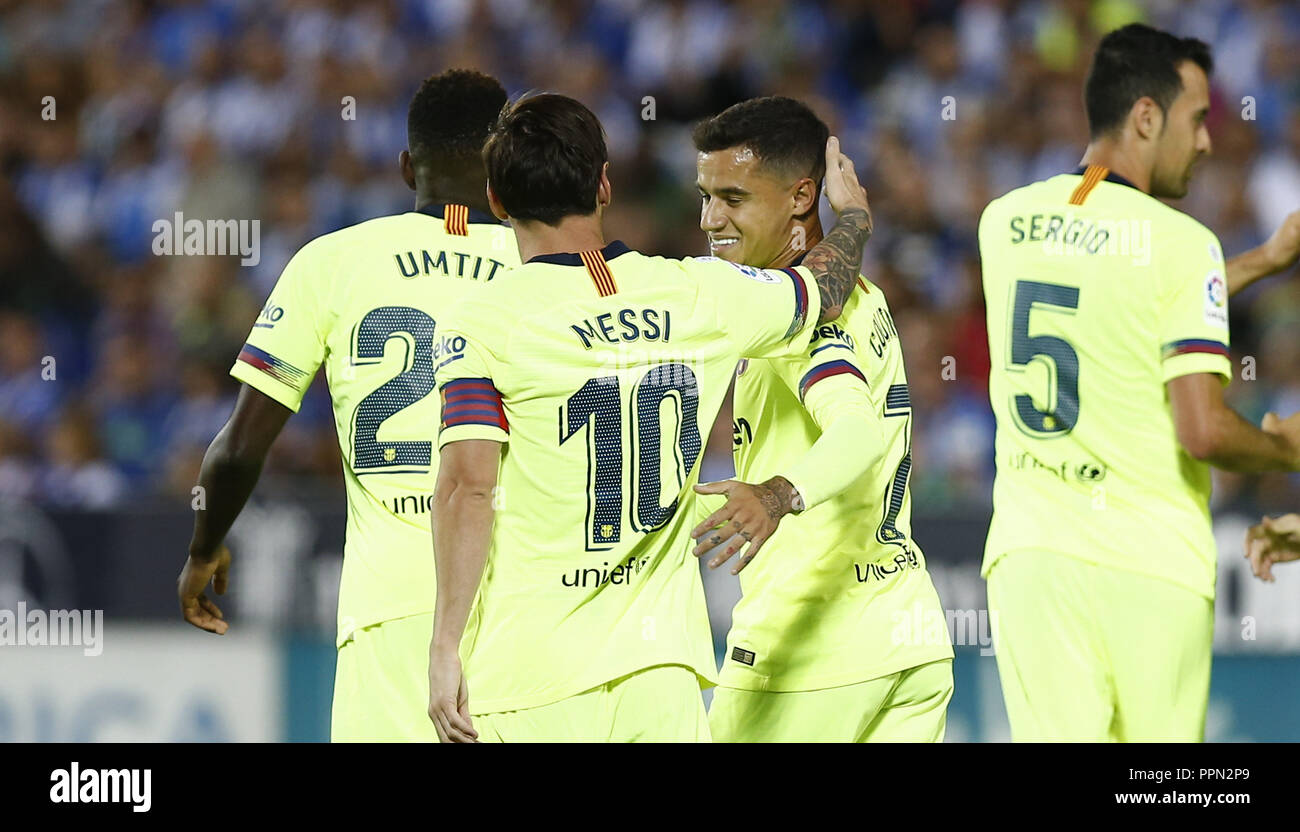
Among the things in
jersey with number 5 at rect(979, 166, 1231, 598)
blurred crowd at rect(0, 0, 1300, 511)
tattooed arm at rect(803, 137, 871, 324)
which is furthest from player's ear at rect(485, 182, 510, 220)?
blurred crowd at rect(0, 0, 1300, 511)

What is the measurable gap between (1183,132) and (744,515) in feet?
5.77

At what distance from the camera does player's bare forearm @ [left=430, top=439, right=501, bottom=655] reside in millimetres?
3379

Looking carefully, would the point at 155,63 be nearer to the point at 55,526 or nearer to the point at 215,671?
the point at 55,526

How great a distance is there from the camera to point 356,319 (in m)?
4.26

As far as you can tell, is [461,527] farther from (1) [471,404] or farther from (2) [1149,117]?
(2) [1149,117]

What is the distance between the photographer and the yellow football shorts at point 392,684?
423cm

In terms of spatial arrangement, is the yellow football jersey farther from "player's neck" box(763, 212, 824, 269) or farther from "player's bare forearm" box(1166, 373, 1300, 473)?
"player's bare forearm" box(1166, 373, 1300, 473)

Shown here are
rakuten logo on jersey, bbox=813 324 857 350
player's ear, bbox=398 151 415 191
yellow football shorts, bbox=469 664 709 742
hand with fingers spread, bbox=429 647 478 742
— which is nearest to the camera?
hand with fingers spread, bbox=429 647 478 742

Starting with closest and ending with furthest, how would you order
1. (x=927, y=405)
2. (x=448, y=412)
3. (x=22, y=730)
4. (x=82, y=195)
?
(x=448, y=412) → (x=22, y=730) → (x=927, y=405) → (x=82, y=195)

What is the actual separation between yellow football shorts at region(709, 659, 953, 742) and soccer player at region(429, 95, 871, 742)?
0.67 meters

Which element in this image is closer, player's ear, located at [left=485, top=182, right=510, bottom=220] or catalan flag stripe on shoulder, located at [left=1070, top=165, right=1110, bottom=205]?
player's ear, located at [left=485, top=182, right=510, bottom=220]

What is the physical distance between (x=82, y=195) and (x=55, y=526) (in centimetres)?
408

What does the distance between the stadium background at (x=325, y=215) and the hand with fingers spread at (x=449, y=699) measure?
407 cm

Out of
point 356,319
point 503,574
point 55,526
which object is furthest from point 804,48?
point 503,574
